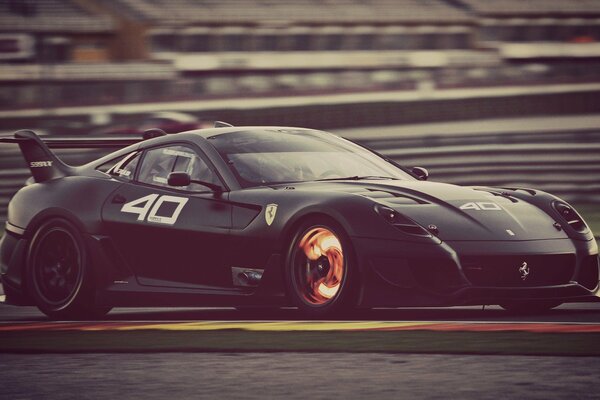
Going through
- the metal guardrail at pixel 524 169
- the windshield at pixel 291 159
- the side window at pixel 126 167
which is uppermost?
the windshield at pixel 291 159

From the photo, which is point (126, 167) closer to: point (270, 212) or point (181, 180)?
point (181, 180)

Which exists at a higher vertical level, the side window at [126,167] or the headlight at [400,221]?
the side window at [126,167]

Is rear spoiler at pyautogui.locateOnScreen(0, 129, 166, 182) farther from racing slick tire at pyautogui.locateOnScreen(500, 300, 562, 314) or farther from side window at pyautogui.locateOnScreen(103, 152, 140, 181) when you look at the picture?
racing slick tire at pyautogui.locateOnScreen(500, 300, 562, 314)

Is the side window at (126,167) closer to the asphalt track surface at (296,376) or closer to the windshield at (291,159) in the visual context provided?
the windshield at (291,159)

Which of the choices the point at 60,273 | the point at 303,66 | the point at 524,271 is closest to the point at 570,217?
the point at 524,271

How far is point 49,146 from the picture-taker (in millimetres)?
9211

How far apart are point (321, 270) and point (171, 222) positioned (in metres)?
1.15

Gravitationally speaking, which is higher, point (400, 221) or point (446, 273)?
point (400, 221)

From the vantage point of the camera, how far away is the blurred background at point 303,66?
151ft

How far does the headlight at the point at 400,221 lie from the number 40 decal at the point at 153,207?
138 cm

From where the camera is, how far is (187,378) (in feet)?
18.1

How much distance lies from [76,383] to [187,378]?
44cm

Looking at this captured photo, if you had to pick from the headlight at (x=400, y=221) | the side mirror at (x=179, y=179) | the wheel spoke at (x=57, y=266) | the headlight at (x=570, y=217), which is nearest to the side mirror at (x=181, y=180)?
the side mirror at (x=179, y=179)

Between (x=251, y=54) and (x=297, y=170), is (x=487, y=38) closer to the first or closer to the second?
(x=251, y=54)
